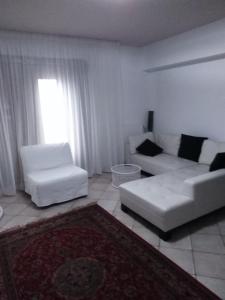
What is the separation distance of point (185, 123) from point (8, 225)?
338 centimetres

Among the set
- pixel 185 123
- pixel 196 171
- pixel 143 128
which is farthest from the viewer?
pixel 143 128

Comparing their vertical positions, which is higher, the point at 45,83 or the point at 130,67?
Result: the point at 130,67

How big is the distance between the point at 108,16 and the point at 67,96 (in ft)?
4.96

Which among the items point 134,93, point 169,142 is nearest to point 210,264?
point 169,142

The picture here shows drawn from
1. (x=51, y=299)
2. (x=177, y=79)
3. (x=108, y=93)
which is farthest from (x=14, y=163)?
(x=177, y=79)

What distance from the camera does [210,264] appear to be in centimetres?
202

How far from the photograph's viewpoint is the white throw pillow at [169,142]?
13.7ft

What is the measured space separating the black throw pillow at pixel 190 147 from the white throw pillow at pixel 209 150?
8 centimetres

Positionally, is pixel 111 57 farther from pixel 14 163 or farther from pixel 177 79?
pixel 14 163

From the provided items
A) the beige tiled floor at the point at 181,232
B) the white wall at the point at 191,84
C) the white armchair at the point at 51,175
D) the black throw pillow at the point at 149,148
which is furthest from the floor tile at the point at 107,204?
the white wall at the point at 191,84

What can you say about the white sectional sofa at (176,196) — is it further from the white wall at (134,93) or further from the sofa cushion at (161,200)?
the white wall at (134,93)

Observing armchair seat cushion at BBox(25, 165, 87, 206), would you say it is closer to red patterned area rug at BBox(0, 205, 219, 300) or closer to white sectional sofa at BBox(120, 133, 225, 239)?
red patterned area rug at BBox(0, 205, 219, 300)

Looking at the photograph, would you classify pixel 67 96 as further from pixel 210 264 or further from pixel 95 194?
pixel 210 264

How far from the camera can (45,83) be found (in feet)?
12.4
